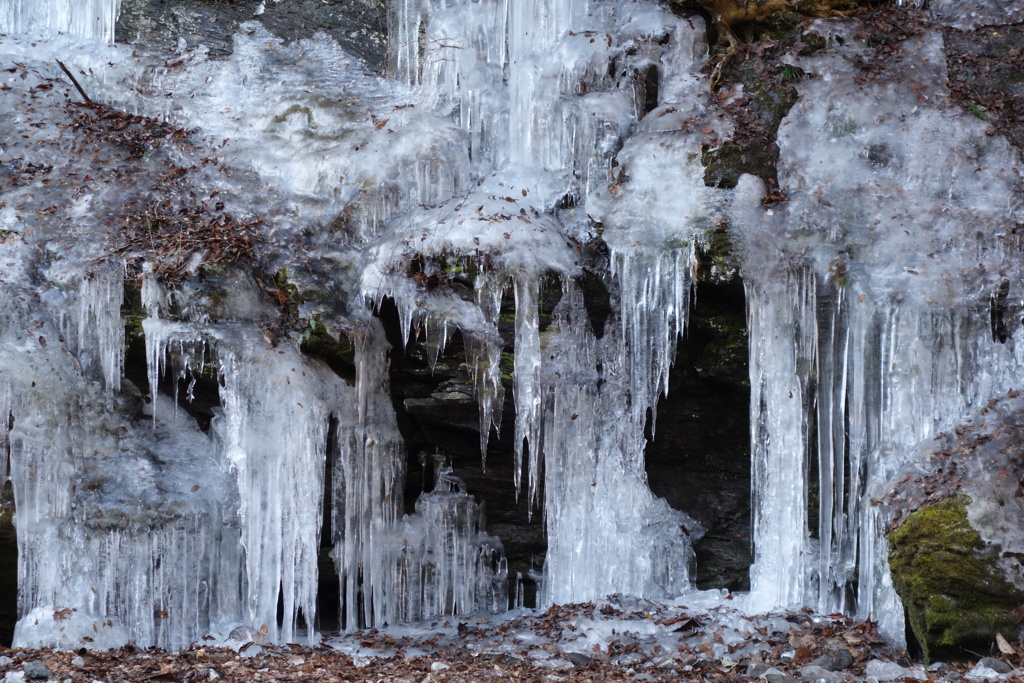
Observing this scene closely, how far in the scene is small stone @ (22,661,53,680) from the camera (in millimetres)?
5686

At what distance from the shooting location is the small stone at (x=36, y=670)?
569cm

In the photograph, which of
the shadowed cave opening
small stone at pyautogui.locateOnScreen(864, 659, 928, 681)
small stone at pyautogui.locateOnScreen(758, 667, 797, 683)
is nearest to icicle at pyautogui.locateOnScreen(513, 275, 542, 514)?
the shadowed cave opening

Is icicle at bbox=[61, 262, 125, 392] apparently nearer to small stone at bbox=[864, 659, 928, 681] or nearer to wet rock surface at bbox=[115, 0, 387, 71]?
wet rock surface at bbox=[115, 0, 387, 71]

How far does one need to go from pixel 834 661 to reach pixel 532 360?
2879mm

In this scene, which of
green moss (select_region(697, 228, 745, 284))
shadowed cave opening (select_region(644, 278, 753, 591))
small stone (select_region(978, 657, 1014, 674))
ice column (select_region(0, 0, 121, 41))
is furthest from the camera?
ice column (select_region(0, 0, 121, 41))

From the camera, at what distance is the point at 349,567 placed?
7.94 metres

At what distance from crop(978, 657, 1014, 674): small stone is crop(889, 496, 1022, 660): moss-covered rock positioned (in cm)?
34

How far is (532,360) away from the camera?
7.32m

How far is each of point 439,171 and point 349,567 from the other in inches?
134

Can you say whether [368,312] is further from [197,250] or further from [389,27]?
[389,27]

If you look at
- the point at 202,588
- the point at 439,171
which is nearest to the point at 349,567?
the point at 202,588

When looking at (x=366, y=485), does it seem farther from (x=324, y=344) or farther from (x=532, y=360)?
(x=532, y=360)

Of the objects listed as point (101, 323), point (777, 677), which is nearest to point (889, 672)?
point (777, 677)

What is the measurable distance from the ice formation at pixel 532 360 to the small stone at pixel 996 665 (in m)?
1.21
